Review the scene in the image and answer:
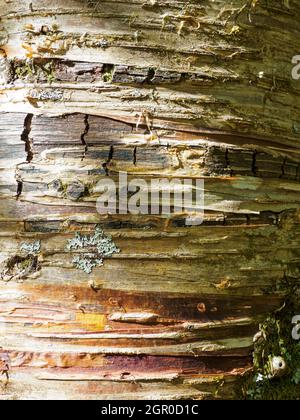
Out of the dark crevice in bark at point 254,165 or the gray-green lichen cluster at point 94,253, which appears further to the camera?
the dark crevice in bark at point 254,165

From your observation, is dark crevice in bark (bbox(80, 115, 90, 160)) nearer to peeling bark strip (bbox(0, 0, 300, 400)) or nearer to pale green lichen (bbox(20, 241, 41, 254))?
peeling bark strip (bbox(0, 0, 300, 400))

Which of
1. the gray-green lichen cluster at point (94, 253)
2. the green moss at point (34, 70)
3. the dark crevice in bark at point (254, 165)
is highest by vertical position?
the green moss at point (34, 70)

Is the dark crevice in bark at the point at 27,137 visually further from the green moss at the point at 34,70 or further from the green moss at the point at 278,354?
the green moss at the point at 278,354

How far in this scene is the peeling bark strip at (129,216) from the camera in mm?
1490

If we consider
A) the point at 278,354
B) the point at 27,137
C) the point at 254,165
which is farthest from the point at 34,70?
the point at 278,354

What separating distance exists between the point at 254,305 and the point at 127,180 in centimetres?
52

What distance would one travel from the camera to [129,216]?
1.51 meters

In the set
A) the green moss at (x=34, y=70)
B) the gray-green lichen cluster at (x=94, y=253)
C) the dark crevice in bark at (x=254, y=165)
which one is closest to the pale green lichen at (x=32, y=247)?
the gray-green lichen cluster at (x=94, y=253)

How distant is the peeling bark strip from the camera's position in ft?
4.89

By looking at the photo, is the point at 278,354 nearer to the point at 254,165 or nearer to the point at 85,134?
the point at 254,165

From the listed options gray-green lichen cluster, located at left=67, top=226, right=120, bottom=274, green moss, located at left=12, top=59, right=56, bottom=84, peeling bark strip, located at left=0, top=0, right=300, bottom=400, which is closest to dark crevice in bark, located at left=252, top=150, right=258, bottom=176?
peeling bark strip, located at left=0, top=0, right=300, bottom=400

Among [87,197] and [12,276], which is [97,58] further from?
[12,276]

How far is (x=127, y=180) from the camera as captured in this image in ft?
4.94

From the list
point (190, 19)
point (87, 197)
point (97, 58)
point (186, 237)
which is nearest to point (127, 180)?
point (87, 197)
